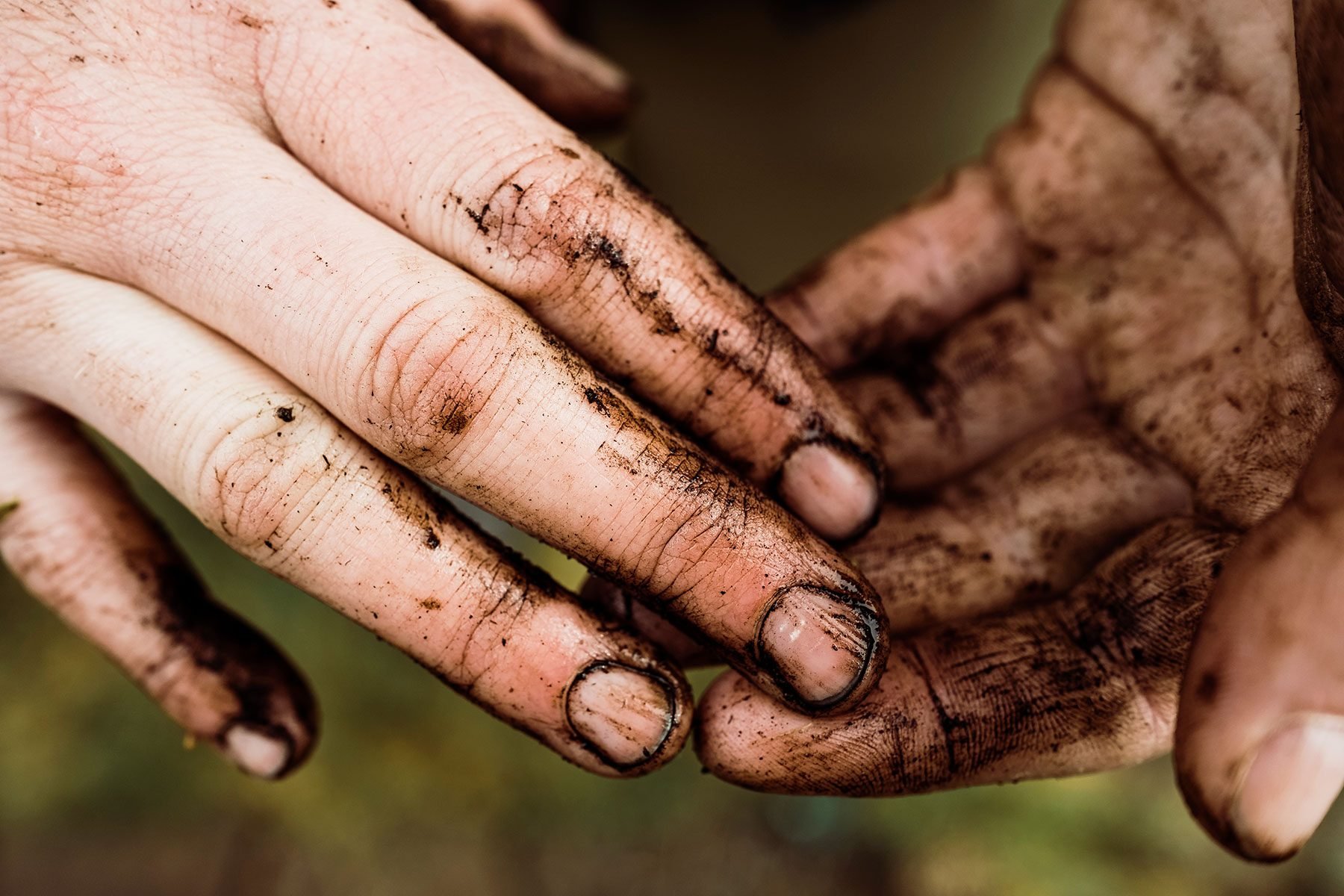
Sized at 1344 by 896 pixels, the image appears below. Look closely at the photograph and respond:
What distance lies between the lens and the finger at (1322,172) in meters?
0.81

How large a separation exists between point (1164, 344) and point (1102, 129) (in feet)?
1.53

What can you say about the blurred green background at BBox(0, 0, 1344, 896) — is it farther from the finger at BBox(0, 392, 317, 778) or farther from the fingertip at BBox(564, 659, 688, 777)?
the fingertip at BBox(564, 659, 688, 777)

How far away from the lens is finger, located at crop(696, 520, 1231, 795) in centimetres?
107

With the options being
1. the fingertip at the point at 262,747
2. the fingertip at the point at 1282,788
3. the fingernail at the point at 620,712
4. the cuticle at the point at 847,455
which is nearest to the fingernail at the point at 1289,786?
the fingertip at the point at 1282,788

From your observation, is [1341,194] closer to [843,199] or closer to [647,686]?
[647,686]

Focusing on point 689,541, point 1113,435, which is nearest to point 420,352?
point 689,541

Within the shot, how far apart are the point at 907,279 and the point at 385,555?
3.65 feet

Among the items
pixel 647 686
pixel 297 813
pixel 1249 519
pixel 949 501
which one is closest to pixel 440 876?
pixel 297 813

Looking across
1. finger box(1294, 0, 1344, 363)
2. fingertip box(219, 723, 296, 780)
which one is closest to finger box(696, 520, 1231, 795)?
finger box(1294, 0, 1344, 363)

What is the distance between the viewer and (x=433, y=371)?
38.8 inches

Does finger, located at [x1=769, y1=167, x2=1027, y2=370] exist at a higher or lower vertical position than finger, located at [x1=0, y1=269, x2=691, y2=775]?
higher

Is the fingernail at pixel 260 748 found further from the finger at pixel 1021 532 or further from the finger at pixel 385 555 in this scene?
the finger at pixel 1021 532

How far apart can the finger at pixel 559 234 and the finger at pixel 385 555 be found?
304 mm

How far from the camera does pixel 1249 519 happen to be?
1061mm
